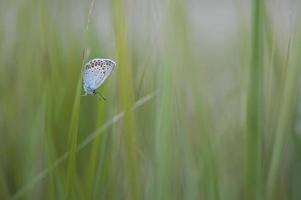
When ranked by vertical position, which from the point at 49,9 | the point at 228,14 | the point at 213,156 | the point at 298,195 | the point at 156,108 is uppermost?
the point at 49,9

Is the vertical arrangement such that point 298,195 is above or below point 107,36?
below

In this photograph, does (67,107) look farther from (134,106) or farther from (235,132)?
(235,132)

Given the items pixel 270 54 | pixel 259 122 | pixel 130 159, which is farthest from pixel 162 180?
pixel 270 54

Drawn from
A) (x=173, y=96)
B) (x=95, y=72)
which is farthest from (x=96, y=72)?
(x=173, y=96)
